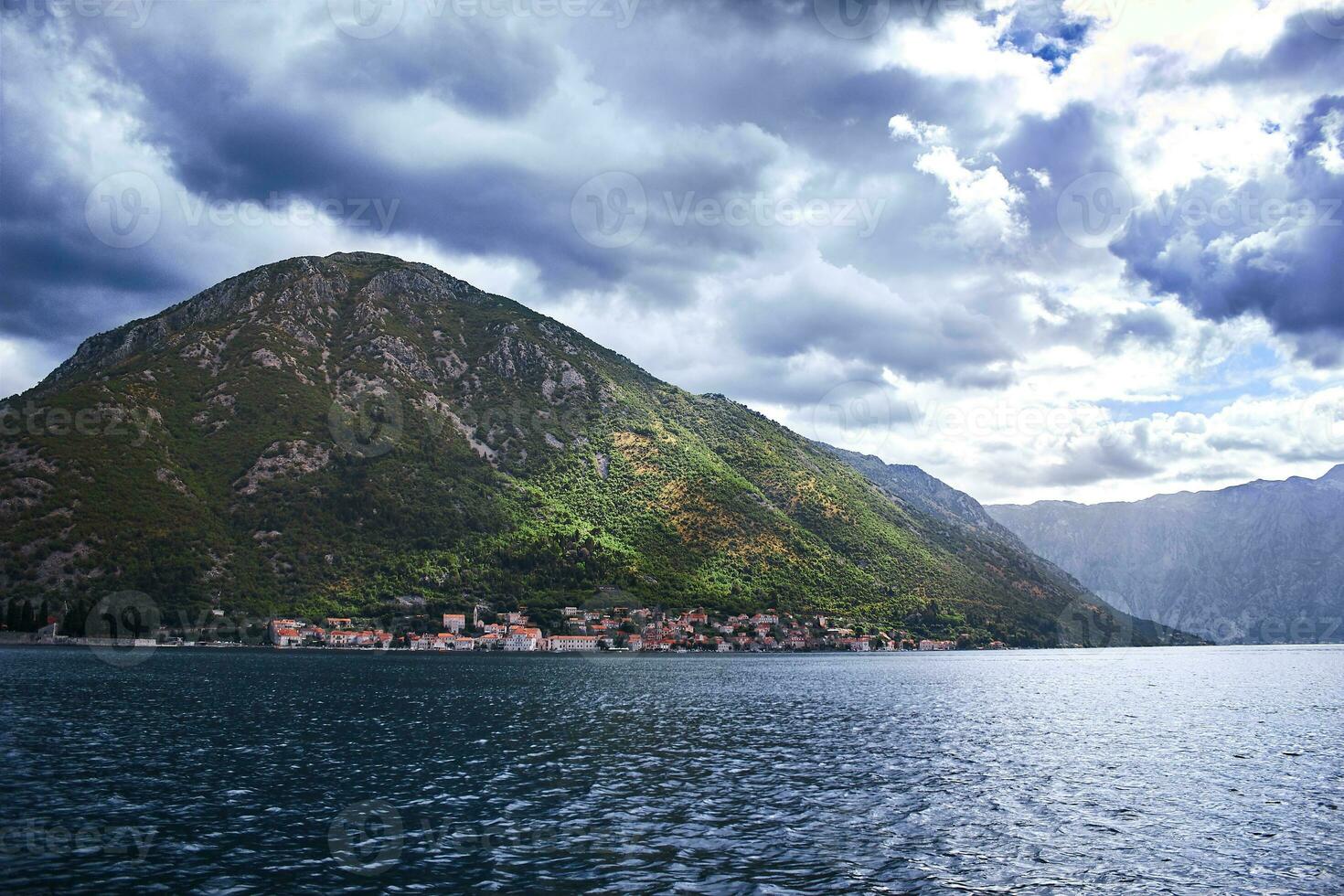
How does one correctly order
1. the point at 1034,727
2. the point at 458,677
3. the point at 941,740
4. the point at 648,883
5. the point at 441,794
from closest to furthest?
the point at 648,883, the point at 441,794, the point at 941,740, the point at 1034,727, the point at 458,677

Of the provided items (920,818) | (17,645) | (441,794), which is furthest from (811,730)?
(17,645)

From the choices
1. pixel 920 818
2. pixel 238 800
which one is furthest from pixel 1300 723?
pixel 238 800

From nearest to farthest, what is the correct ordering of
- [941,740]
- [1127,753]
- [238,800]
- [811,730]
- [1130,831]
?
[1130,831]
[238,800]
[1127,753]
[941,740]
[811,730]

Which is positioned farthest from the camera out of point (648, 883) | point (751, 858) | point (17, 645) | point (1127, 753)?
point (17, 645)

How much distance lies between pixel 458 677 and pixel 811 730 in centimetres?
7996

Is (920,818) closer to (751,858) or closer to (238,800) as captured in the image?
(751,858)

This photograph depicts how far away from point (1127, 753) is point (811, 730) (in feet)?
80.6

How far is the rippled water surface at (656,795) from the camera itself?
1134 inches

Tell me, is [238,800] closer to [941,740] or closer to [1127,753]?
[941,740]

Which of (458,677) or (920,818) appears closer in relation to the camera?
(920,818)

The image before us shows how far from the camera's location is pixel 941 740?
65.2m

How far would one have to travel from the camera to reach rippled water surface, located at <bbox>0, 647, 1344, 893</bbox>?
28797 mm

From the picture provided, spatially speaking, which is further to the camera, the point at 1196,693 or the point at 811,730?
the point at 1196,693

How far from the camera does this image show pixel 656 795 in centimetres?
4197
